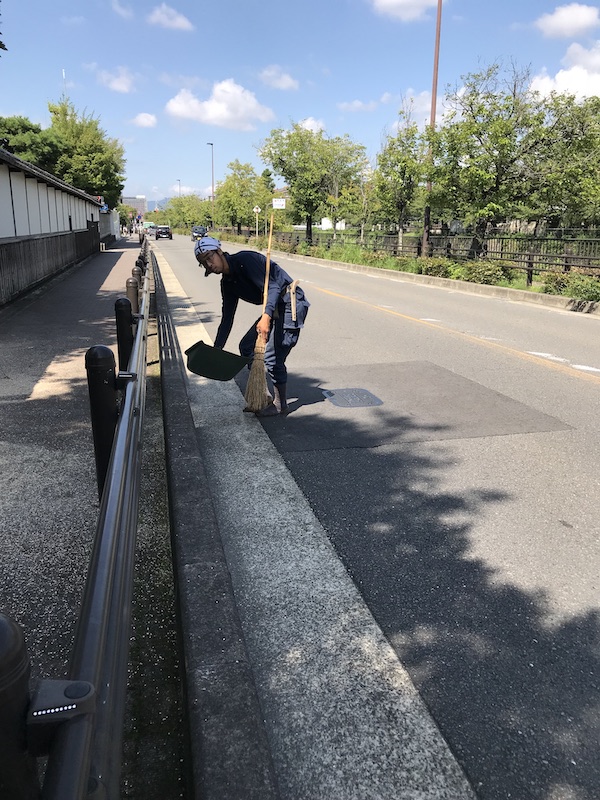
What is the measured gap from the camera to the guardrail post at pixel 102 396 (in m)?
3.20

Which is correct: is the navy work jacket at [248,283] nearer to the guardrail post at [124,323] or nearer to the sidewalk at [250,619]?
the guardrail post at [124,323]

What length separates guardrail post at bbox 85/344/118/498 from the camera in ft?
10.5

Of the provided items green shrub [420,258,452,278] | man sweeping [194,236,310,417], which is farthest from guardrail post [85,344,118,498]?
green shrub [420,258,452,278]

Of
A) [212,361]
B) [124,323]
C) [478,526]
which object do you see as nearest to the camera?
[478,526]

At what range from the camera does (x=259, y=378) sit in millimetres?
5605

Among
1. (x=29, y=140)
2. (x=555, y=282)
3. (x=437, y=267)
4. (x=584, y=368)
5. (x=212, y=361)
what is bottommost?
(x=584, y=368)

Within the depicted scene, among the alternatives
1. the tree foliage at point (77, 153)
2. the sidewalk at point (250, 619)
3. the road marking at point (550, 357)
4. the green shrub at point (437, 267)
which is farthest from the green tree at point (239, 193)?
the sidewalk at point (250, 619)

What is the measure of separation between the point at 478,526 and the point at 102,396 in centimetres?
226

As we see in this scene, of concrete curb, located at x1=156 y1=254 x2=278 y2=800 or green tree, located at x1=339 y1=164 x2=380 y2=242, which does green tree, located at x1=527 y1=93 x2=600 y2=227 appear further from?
concrete curb, located at x1=156 y1=254 x2=278 y2=800

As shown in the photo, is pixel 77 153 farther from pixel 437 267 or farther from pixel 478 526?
pixel 478 526

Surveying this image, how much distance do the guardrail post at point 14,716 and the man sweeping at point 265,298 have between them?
453 cm

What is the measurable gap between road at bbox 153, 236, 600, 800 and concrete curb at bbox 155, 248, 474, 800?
0.31ft

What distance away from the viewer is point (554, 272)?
16375 millimetres

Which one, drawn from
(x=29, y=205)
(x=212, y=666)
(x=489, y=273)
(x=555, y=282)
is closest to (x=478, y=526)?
(x=212, y=666)
